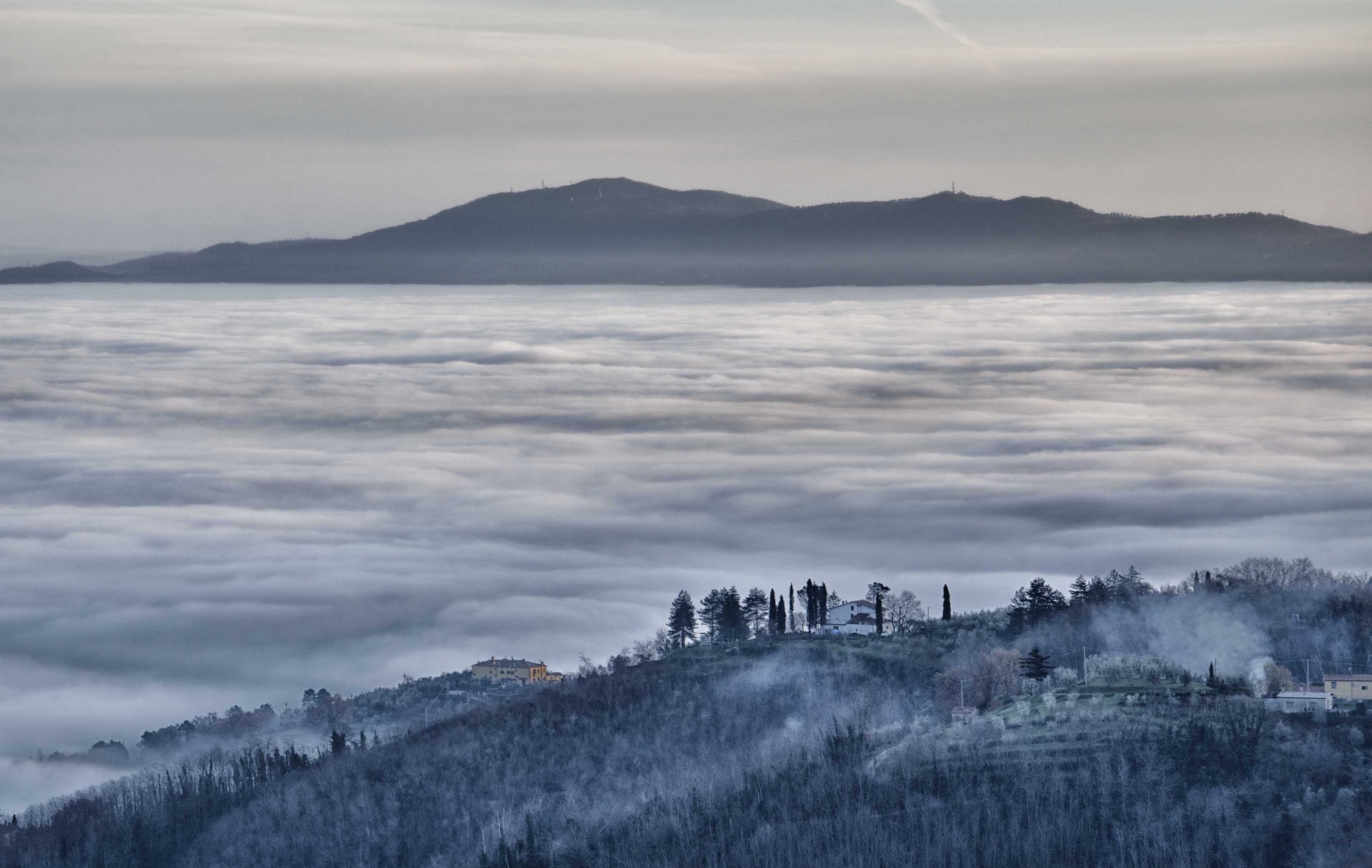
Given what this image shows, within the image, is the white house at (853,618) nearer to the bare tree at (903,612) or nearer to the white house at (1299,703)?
the bare tree at (903,612)

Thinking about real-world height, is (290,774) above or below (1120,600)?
below

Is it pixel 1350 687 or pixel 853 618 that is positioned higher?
pixel 1350 687

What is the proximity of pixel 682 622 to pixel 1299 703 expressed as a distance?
2507 inches

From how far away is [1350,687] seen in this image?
354ft

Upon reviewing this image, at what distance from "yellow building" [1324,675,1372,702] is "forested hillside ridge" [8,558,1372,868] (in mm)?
3185

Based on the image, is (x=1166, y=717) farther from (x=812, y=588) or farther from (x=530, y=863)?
(x=812, y=588)

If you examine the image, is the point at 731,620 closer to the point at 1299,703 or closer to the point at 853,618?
the point at 853,618

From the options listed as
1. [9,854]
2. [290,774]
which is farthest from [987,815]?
[9,854]

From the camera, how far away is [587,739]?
129750 millimetres

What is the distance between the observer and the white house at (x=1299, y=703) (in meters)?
104

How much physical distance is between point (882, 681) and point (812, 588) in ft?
75.5

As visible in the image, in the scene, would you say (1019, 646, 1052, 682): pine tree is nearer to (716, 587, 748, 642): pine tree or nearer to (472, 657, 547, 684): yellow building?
(716, 587, 748, 642): pine tree

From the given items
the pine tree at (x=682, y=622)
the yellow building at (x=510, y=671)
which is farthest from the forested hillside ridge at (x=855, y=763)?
the yellow building at (x=510, y=671)

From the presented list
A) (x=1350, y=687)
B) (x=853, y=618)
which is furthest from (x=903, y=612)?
(x=1350, y=687)
